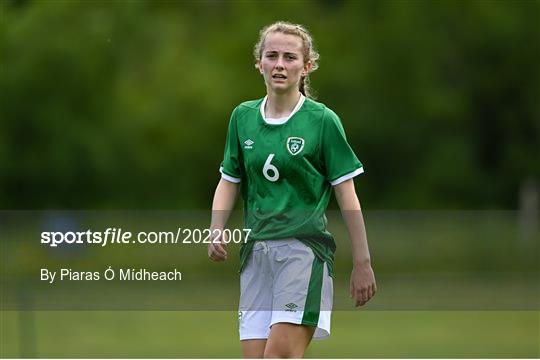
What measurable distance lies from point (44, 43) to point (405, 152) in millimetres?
8928

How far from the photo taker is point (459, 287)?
15375 millimetres

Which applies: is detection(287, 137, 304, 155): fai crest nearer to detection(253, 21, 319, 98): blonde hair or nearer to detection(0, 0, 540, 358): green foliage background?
detection(253, 21, 319, 98): blonde hair

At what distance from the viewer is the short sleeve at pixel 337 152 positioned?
17.9 ft

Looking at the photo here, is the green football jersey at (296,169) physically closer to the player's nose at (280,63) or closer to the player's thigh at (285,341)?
the player's nose at (280,63)

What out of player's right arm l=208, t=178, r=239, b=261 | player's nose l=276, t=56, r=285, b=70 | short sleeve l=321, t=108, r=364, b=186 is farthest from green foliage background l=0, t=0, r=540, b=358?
player's nose l=276, t=56, r=285, b=70

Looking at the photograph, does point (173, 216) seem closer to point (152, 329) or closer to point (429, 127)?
point (152, 329)

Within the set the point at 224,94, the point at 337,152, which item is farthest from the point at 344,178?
the point at 224,94

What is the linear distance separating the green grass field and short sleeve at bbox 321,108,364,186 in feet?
17.7

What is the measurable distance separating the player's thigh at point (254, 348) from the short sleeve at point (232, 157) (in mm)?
675

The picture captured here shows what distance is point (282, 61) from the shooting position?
5449mm

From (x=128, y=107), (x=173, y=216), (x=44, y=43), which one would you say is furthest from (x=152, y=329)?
(x=128, y=107)

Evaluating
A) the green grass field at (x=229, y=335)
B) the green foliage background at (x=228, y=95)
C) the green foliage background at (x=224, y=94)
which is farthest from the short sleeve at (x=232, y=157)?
the green foliage background at (x=224, y=94)

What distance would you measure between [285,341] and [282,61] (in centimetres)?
A: 113

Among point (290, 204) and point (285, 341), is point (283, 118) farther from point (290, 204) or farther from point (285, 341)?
point (285, 341)
